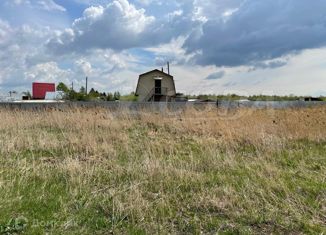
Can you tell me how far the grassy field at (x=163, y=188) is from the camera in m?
3.72

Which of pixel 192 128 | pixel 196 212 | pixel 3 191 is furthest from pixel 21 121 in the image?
pixel 196 212

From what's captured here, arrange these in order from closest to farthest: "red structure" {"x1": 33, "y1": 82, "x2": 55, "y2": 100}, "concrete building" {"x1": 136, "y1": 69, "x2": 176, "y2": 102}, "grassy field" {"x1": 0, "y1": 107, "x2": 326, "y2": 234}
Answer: "grassy field" {"x1": 0, "y1": 107, "x2": 326, "y2": 234} → "concrete building" {"x1": 136, "y1": 69, "x2": 176, "y2": 102} → "red structure" {"x1": 33, "y1": 82, "x2": 55, "y2": 100}

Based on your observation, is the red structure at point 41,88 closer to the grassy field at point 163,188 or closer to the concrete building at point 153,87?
the concrete building at point 153,87

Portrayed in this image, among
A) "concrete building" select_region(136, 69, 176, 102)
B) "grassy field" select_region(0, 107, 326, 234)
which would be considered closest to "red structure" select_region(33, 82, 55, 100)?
"concrete building" select_region(136, 69, 176, 102)

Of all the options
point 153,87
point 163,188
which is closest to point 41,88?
point 153,87

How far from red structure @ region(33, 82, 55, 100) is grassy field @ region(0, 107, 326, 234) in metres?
62.3

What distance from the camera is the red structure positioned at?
66.5m

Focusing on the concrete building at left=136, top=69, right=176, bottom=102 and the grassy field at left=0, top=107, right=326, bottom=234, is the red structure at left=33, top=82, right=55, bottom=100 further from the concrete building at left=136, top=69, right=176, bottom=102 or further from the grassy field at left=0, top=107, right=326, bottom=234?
the grassy field at left=0, top=107, right=326, bottom=234

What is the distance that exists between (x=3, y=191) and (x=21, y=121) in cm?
962

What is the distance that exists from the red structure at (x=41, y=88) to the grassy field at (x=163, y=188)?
62258 mm

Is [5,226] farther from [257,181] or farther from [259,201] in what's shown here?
[257,181]

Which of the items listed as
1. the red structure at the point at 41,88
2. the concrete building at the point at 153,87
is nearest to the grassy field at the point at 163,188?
the concrete building at the point at 153,87

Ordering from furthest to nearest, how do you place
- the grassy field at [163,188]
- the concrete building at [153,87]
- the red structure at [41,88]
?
the red structure at [41,88]
the concrete building at [153,87]
the grassy field at [163,188]

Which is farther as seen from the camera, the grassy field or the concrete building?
the concrete building
